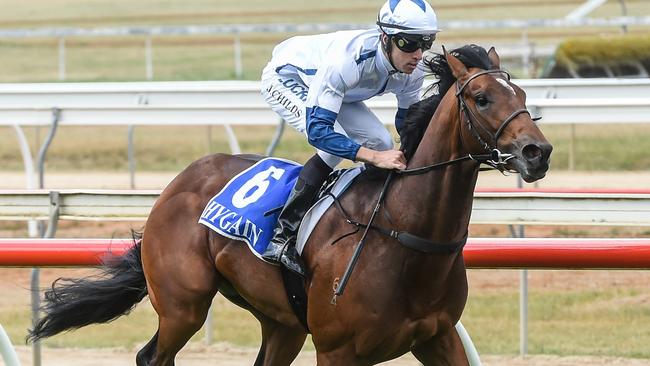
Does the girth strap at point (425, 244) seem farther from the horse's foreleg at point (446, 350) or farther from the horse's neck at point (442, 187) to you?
the horse's foreleg at point (446, 350)

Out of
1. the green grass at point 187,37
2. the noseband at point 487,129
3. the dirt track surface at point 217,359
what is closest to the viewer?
the noseband at point 487,129

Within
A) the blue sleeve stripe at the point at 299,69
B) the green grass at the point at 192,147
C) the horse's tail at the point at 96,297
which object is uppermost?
the blue sleeve stripe at the point at 299,69

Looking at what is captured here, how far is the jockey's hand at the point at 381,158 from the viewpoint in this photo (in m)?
4.20

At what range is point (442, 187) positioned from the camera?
4121 millimetres

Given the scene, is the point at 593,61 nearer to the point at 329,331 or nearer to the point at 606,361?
the point at 606,361

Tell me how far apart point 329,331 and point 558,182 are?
24.6 feet

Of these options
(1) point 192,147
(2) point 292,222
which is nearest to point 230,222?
(2) point 292,222

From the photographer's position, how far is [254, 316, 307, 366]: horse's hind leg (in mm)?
4930

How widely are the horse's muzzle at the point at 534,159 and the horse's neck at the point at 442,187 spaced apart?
1.15 ft

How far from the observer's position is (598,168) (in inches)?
495

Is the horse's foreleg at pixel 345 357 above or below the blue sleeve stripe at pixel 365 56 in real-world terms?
below

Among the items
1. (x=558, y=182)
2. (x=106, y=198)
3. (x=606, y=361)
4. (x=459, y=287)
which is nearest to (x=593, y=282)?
(x=606, y=361)

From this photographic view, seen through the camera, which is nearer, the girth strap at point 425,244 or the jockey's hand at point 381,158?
the girth strap at point 425,244

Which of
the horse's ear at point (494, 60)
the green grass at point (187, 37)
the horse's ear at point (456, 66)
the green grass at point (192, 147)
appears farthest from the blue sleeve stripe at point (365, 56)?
the green grass at point (187, 37)
